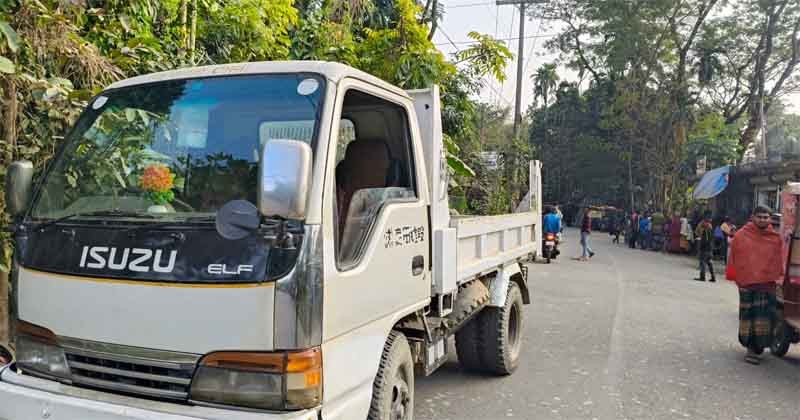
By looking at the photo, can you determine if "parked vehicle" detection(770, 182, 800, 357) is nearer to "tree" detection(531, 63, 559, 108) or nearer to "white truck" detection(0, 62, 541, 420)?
"white truck" detection(0, 62, 541, 420)

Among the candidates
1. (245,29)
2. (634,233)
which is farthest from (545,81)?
(245,29)

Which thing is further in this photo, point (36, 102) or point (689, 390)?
point (689, 390)

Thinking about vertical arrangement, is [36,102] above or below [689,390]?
above

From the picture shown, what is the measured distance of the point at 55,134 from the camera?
15.4 ft

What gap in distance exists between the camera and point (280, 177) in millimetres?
2254

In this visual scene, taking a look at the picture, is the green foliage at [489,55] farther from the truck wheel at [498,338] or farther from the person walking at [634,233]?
the person walking at [634,233]

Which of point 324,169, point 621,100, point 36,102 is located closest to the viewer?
point 324,169

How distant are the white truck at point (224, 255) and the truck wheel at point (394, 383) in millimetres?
11

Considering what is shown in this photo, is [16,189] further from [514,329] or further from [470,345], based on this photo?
[514,329]

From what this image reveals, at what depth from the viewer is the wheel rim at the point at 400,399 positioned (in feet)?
10.7

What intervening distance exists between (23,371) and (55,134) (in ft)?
8.15

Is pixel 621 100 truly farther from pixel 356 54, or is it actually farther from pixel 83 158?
pixel 83 158

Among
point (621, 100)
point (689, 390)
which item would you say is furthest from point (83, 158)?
point (621, 100)

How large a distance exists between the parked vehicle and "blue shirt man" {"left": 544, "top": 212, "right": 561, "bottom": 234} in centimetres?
975
